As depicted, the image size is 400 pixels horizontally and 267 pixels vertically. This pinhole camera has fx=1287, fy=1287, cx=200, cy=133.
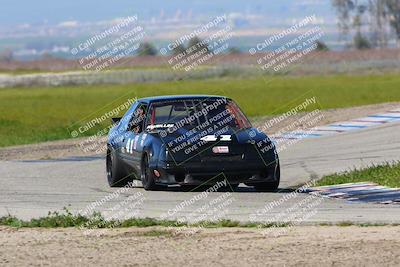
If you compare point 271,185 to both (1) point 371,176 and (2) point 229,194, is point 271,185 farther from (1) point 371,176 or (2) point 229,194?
(1) point 371,176

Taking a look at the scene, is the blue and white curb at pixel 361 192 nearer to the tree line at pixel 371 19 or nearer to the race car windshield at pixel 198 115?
the race car windshield at pixel 198 115

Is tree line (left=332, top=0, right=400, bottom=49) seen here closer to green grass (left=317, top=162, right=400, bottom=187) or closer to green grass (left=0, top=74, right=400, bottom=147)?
green grass (left=0, top=74, right=400, bottom=147)

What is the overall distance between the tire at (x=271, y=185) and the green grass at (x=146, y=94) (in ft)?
57.8

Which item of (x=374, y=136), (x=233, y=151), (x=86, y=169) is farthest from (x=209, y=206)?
(x=374, y=136)

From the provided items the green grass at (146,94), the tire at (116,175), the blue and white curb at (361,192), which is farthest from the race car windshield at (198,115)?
the green grass at (146,94)

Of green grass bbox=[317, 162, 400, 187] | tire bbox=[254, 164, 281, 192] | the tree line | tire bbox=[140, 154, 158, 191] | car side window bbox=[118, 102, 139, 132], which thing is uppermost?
car side window bbox=[118, 102, 139, 132]

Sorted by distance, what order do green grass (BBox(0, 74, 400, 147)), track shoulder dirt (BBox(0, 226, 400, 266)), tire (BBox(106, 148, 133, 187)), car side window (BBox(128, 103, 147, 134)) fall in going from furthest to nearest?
green grass (BBox(0, 74, 400, 147)) → tire (BBox(106, 148, 133, 187)) → car side window (BBox(128, 103, 147, 134)) → track shoulder dirt (BBox(0, 226, 400, 266))

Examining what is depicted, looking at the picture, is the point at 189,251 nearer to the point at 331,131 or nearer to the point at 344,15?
the point at 331,131

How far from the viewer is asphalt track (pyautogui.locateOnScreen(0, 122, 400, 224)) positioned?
15172 millimetres

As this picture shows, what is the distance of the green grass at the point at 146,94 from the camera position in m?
45.8

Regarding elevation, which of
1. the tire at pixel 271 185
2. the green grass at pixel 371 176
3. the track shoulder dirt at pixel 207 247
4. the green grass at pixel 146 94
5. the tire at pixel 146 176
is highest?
the track shoulder dirt at pixel 207 247

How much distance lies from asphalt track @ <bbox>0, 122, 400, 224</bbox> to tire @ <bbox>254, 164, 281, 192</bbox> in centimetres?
17

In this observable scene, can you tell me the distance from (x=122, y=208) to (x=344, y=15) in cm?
15067

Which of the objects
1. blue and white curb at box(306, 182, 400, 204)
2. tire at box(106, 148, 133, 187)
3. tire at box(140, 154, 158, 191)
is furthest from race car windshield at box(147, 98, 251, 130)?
blue and white curb at box(306, 182, 400, 204)
